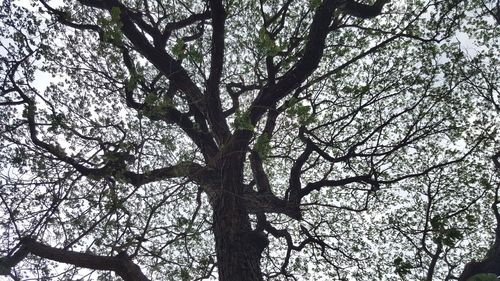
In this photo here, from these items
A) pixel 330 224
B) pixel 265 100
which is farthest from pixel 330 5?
pixel 330 224

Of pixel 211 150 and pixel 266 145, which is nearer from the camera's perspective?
pixel 266 145

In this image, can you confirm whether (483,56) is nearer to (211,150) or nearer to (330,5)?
(330,5)

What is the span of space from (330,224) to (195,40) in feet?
14.2

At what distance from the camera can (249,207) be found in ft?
18.9

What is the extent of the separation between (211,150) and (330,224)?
Answer: 3.10m

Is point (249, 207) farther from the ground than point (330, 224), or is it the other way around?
point (330, 224)

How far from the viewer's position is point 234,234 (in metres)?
4.84

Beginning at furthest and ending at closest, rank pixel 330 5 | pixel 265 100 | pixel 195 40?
pixel 195 40 < pixel 265 100 < pixel 330 5

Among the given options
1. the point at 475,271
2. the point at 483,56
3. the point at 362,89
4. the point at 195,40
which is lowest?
the point at 475,271

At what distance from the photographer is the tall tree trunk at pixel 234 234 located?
4508 mm

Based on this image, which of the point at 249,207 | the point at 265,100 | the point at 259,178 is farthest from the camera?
the point at 259,178

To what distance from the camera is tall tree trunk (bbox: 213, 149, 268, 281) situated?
177 inches

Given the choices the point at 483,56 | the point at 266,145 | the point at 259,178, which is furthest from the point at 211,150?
the point at 483,56

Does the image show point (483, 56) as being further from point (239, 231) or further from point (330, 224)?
point (239, 231)
